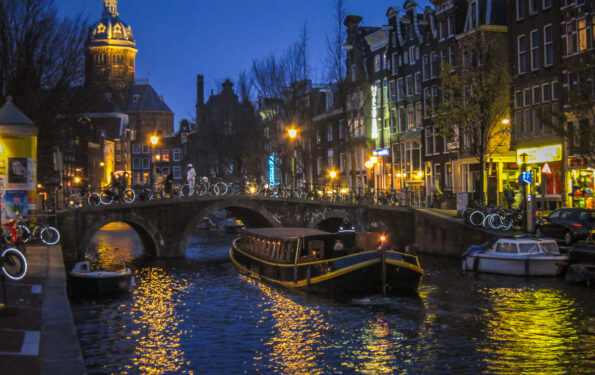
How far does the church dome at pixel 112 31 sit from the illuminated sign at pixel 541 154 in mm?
138082

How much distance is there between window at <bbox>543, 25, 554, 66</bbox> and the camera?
Answer: 1946 inches

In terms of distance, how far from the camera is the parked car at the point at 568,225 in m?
37.8

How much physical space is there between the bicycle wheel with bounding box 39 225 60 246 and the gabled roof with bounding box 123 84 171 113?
123 m

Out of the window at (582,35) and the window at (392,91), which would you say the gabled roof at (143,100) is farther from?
the window at (582,35)

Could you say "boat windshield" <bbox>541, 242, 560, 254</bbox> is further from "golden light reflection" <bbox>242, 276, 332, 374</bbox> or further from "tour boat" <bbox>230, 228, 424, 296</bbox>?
"golden light reflection" <bbox>242, 276, 332, 374</bbox>

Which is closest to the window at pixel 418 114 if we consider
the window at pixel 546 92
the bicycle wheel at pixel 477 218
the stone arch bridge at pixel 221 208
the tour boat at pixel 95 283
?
the stone arch bridge at pixel 221 208

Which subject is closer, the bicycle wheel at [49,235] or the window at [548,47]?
the bicycle wheel at [49,235]

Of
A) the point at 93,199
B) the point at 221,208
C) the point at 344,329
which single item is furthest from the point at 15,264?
the point at 221,208

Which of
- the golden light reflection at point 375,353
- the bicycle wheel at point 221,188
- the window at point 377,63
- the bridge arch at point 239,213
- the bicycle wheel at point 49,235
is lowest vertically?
the golden light reflection at point 375,353

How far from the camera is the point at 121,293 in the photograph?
32844 millimetres

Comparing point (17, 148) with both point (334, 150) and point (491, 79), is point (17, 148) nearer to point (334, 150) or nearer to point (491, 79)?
point (491, 79)

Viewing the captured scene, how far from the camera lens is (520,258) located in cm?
3562

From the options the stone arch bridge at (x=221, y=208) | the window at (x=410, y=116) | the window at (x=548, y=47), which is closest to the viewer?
the stone arch bridge at (x=221, y=208)

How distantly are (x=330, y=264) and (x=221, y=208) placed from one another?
2148 cm
